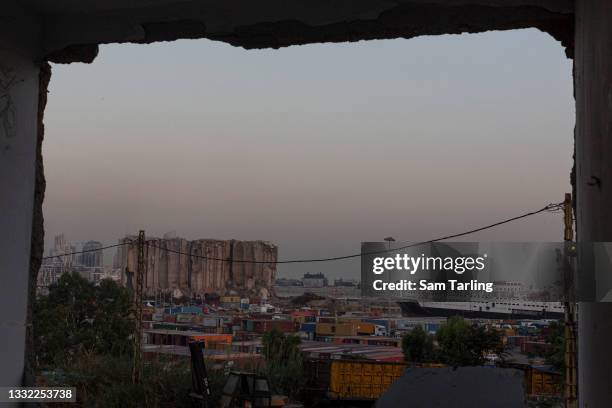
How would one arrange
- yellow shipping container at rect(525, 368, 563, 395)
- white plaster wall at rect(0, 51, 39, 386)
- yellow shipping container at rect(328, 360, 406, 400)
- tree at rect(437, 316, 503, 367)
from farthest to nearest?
tree at rect(437, 316, 503, 367), yellow shipping container at rect(525, 368, 563, 395), yellow shipping container at rect(328, 360, 406, 400), white plaster wall at rect(0, 51, 39, 386)

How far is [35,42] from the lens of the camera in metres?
3.33

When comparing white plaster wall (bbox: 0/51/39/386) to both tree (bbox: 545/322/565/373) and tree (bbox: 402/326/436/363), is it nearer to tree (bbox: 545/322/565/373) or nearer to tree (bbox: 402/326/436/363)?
tree (bbox: 545/322/565/373)

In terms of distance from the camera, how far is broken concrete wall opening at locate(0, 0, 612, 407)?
291cm

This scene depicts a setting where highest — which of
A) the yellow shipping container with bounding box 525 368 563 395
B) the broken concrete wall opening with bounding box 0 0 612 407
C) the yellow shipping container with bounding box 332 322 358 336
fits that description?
the broken concrete wall opening with bounding box 0 0 612 407

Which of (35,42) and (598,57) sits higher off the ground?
(35,42)

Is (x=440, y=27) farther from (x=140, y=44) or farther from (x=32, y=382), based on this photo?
(x=32, y=382)

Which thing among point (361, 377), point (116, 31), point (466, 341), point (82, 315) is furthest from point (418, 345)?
point (116, 31)

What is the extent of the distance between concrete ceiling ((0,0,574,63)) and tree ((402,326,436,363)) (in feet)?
90.2

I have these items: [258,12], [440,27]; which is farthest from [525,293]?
[258,12]

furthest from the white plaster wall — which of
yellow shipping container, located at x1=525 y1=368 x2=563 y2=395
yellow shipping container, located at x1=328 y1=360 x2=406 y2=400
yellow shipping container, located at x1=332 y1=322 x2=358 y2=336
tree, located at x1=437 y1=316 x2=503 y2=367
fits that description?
yellow shipping container, located at x1=332 y1=322 x2=358 y2=336

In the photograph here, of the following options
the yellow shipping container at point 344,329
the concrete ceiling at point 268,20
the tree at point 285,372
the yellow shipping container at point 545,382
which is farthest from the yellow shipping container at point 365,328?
the concrete ceiling at point 268,20

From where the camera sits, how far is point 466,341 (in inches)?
1100

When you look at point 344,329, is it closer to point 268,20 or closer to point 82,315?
point 82,315

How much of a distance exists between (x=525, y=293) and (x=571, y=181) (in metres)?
1.19
